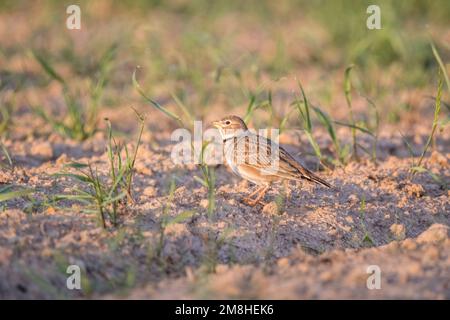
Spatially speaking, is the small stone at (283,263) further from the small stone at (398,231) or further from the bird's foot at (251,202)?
the small stone at (398,231)

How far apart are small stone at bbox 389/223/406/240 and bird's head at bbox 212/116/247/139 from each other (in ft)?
5.02

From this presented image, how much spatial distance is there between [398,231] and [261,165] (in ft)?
3.60

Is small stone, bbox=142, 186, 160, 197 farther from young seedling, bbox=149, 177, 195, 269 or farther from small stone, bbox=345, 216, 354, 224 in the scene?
small stone, bbox=345, 216, 354, 224

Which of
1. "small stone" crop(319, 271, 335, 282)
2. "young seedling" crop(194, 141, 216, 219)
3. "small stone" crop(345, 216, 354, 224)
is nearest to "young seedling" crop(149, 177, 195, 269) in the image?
"young seedling" crop(194, 141, 216, 219)

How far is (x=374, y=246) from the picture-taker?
4.64m

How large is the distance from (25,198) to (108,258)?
1063 mm

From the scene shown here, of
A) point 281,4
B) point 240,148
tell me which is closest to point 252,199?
point 240,148

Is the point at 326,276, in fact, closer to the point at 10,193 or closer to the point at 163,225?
the point at 163,225

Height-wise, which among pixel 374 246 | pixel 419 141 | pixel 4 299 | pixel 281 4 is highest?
pixel 281 4

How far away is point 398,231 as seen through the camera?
15.6ft

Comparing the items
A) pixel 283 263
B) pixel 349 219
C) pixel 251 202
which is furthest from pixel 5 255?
pixel 349 219

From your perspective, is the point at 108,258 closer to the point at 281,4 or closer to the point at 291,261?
the point at 291,261

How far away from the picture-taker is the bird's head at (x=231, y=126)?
18.5 feet

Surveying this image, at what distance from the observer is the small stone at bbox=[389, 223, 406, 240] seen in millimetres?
4734
